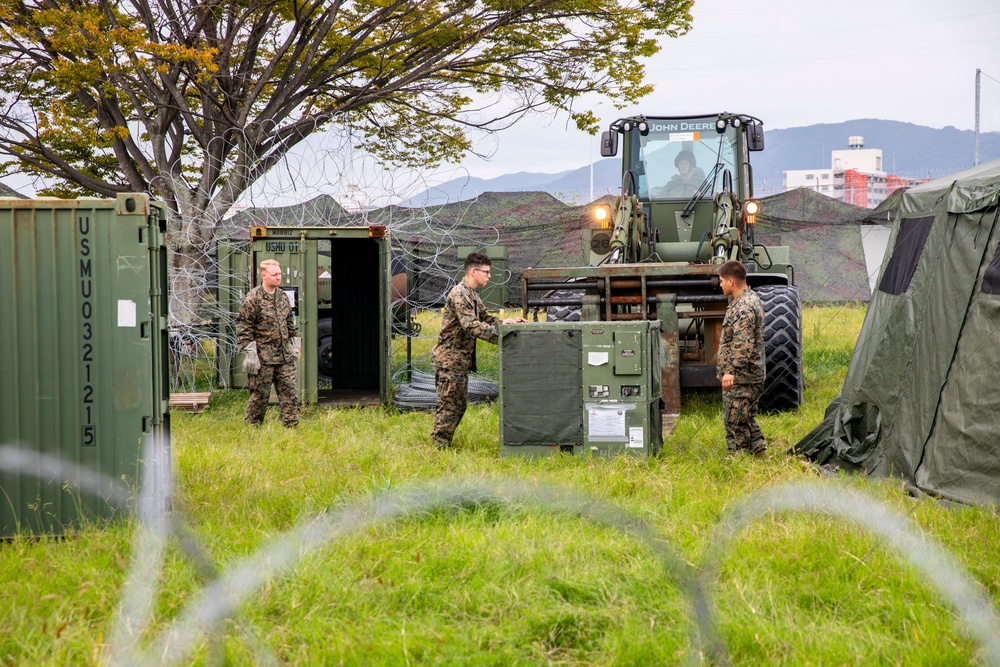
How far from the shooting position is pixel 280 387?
8.93 m

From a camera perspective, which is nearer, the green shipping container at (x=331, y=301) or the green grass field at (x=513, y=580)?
the green grass field at (x=513, y=580)

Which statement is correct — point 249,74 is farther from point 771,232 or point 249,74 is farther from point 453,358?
Answer: point 771,232

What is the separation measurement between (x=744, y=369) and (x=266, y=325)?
4276mm

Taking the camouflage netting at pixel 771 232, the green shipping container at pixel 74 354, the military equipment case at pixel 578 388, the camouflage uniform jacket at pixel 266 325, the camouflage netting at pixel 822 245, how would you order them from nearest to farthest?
the green shipping container at pixel 74 354 → the military equipment case at pixel 578 388 → the camouflage uniform jacket at pixel 266 325 → the camouflage netting at pixel 771 232 → the camouflage netting at pixel 822 245

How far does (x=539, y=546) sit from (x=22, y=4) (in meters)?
10.9

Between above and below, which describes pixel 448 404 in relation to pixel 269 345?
below

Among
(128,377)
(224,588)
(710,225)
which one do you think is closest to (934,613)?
(224,588)

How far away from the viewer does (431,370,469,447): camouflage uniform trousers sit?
7773mm

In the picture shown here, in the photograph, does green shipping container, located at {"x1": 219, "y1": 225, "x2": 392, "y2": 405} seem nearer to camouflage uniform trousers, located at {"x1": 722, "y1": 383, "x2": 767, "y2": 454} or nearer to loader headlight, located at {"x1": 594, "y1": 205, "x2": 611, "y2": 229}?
loader headlight, located at {"x1": 594, "y1": 205, "x2": 611, "y2": 229}

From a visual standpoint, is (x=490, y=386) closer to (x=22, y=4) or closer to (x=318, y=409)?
(x=318, y=409)

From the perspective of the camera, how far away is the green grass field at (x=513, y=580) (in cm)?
374

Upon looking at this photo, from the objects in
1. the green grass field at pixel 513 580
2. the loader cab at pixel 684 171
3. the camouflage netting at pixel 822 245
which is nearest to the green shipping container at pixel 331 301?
the loader cab at pixel 684 171

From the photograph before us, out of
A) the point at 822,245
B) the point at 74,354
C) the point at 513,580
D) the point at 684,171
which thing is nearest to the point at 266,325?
the point at 74,354

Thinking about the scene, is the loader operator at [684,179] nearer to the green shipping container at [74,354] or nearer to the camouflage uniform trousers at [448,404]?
the camouflage uniform trousers at [448,404]
